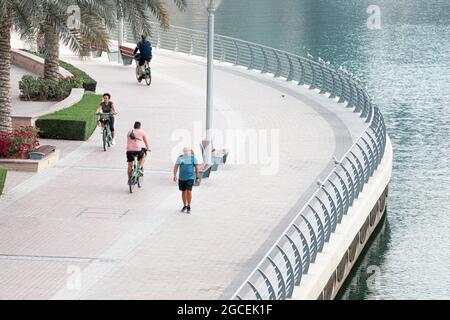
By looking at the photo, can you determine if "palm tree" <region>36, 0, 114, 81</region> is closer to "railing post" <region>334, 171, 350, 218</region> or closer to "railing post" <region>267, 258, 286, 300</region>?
"railing post" <region>334, 171, 350, 218</region>

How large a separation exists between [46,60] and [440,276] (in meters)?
16.4

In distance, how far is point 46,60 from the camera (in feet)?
125

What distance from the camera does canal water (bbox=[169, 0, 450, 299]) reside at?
26594 mm

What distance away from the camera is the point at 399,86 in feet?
168

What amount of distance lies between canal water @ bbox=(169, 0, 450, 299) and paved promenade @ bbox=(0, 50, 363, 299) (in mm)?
2113

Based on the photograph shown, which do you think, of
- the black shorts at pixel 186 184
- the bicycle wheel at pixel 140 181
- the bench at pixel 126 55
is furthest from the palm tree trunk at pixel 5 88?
the bench at pixel 126 55

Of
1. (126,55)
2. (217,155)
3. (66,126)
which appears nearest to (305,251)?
(217,155)

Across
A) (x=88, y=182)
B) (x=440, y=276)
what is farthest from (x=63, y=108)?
(x=440, y=276)

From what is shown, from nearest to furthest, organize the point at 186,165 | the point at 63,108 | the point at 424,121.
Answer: the point at 186,165, the point at 63,108, the point at 424,121

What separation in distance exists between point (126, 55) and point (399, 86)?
37.0 ft

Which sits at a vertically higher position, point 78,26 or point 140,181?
point 78,26

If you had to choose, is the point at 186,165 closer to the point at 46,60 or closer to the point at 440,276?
the point at 440,276

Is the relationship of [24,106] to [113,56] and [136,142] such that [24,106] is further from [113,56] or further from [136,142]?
[113,56]

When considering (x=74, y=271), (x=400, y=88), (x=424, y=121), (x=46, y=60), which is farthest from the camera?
(x=400, y=88)
